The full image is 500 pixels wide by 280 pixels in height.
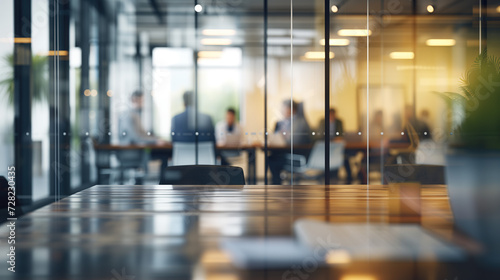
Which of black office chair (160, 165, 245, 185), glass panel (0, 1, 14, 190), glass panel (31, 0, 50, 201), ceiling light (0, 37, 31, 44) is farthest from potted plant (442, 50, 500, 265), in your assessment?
glass panel (31, 0, 50, 201)


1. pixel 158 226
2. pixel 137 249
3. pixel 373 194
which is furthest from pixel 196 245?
pixel 373 194

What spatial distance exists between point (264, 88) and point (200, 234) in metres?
5.28

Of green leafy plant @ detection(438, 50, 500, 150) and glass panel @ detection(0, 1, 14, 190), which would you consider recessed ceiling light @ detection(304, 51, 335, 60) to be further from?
green leafy plant @ detection(438, 50, 500, 150)

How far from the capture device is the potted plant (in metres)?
0.85

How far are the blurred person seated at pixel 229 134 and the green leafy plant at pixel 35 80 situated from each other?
2215mm

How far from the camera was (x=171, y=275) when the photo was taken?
0.66m

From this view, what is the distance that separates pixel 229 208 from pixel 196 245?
455 mm

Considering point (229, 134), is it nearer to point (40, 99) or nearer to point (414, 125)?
point (40, 99)

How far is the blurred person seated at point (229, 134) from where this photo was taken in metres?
6.13

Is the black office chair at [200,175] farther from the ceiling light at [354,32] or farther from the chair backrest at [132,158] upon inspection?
the ceiling light at [354,32]

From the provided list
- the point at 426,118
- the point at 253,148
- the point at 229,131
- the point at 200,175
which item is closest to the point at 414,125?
the point at 426,118

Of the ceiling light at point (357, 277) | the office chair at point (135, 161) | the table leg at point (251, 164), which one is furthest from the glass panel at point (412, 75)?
the ceiling light at point (357, 277)

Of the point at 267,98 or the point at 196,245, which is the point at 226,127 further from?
the point at 196,245

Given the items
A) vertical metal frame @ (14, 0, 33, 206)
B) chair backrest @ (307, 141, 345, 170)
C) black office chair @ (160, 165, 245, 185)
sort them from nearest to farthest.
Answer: black office chair @ (160, 165, 245, 185)
vertical metal frame @ (14, 0, 33, 206)
chair backrest @ (307, 141, 345, 170)
